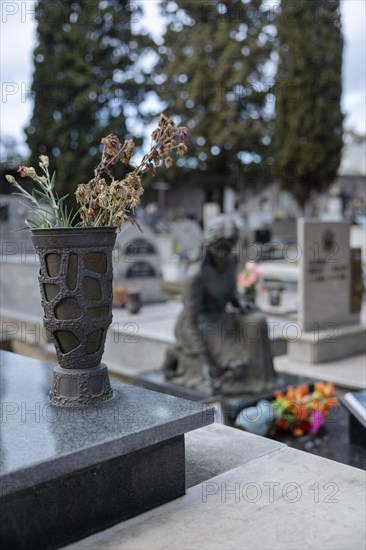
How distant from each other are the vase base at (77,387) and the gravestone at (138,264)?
735cm

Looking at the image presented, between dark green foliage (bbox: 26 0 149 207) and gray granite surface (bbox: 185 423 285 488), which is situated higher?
dark green foliage (bbox: 26 0 149 207)

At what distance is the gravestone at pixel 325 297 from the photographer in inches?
267

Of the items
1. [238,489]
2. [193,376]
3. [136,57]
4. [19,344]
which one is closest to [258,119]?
[136,57]

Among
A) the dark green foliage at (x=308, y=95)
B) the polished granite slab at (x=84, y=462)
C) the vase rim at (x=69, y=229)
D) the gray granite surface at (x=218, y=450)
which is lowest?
the gray granite surface at (x=218, y=450)

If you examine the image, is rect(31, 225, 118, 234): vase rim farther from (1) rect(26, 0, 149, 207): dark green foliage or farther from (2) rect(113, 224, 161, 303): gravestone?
(1) rect(26, 0, 149, 207): dark green foliage

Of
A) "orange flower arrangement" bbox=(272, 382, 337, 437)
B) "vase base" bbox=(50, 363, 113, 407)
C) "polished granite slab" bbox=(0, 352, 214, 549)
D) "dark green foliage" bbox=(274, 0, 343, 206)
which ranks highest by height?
"dark green foliage" bbox=(274, 0, 343, 206)

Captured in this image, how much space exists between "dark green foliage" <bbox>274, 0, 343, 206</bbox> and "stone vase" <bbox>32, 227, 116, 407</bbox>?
20664 mm

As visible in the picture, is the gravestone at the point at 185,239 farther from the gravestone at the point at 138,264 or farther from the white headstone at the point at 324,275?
the white headstone at the point at 324,275

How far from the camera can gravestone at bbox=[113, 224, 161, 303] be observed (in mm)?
9742

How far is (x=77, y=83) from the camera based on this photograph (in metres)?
26.4

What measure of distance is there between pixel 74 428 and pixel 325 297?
5.59 meters

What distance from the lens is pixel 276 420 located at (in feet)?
15.0

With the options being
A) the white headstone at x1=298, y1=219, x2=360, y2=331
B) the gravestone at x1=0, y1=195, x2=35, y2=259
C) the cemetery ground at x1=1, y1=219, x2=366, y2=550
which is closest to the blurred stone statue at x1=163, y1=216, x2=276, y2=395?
the white headstone at x1=298, y1=219, x2=360, y2=331

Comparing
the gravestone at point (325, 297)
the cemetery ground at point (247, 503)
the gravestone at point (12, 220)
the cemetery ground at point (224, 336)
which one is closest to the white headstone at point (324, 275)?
the gravestone at point (325, 297)
